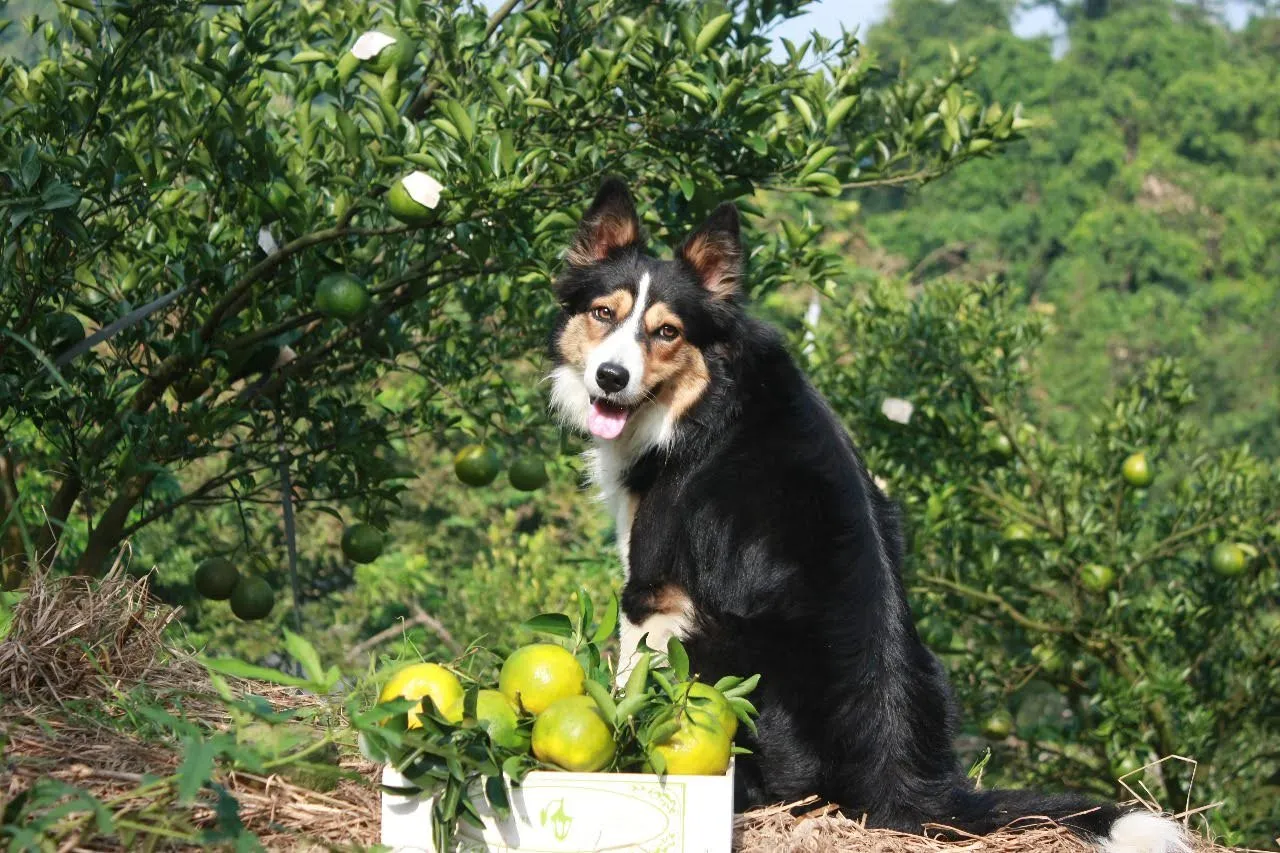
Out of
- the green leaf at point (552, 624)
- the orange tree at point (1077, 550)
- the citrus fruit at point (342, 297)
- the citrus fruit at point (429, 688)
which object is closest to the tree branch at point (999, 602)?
the orange tree at point (1077, 550)

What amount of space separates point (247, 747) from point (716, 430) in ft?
7.17

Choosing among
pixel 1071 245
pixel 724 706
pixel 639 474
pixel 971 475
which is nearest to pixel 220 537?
pixel 971 475

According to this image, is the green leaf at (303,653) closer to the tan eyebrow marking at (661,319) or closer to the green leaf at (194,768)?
the green leaf at (194,768)

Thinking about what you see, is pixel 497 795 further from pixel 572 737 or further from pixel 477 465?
pixel 477 465

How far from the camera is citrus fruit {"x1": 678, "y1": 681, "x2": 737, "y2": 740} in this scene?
2.79m

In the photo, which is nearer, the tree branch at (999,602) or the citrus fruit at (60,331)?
the citrus fruit at (60,331)

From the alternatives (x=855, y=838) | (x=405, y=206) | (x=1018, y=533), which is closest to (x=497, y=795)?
(x=855, y=838)

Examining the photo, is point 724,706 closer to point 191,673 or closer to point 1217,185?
point 191,673

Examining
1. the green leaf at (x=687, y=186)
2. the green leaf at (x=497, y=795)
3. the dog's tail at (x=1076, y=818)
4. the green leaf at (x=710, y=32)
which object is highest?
the green leaf at (x=710, y=32)

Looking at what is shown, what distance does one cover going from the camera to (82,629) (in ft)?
10.4

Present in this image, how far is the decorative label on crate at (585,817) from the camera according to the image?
8.68ft

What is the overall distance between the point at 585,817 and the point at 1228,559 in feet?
16.5

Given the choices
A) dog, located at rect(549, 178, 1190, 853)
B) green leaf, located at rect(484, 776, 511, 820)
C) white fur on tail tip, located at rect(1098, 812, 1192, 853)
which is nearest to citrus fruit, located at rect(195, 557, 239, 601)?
dog, located at rect(549, 178, 1190, 853)

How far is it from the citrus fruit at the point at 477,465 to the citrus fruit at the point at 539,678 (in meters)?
2.28
